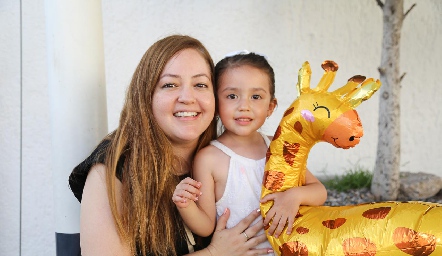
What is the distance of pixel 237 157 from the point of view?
1752 mm

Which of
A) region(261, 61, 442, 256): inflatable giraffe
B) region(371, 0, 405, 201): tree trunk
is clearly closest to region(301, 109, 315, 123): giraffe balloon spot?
region(261, 61, 442, 256): inflatable giraffe

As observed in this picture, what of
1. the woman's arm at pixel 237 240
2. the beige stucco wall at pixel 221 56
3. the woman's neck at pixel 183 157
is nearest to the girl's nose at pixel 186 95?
the woman's neck at pixel 183 157

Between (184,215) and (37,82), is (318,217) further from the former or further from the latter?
(37,82)

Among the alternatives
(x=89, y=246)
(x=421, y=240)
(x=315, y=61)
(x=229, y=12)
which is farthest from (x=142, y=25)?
(x=421, y=240)

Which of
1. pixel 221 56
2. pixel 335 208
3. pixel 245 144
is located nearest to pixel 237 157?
pixel 245 144

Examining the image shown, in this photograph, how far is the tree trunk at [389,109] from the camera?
3426 mm

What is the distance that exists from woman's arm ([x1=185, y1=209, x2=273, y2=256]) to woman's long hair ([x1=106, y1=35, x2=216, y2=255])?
0.11 m

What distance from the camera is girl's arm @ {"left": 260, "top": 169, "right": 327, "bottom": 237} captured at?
1533 millimetres

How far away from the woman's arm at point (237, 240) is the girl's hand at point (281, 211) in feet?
0.34

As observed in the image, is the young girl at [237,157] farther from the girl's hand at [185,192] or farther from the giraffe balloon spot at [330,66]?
the giraffe balloon spot at [330,66]

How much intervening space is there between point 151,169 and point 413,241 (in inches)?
33.0

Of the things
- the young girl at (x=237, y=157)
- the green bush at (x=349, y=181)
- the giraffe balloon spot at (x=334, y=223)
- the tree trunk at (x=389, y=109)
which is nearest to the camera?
the giraffe balloon spot at (x=334, y=223)

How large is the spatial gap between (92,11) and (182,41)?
1.68ft

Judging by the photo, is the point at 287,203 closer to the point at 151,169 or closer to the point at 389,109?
the point at 151,169
